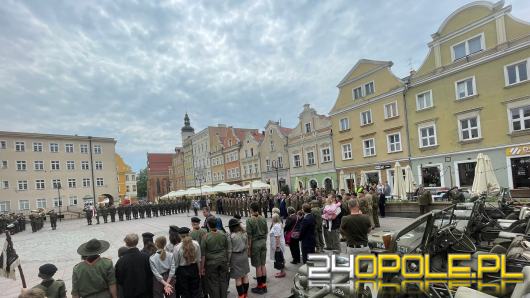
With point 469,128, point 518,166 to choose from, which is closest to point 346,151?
point 469,128

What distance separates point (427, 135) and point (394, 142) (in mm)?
2906

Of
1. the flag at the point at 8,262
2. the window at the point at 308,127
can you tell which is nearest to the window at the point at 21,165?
the window at the point at 308,127

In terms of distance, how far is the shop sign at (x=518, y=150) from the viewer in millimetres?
18575

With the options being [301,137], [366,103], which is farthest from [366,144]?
[301,137]

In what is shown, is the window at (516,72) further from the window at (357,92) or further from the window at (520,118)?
the window at (357,92)

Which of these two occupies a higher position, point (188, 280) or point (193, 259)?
point (193, 259)

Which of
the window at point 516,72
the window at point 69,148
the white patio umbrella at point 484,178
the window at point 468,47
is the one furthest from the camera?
the window at point 69,148

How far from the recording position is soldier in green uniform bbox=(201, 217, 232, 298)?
585 cm

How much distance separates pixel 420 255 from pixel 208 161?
54611 mm

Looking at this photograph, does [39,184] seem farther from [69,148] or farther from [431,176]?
[431,176]

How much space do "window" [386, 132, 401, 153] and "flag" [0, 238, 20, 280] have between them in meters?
25.8

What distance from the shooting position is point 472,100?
69.2 feet

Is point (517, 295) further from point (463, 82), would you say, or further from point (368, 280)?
point (463, 82)

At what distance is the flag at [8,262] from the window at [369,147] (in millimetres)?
26642
